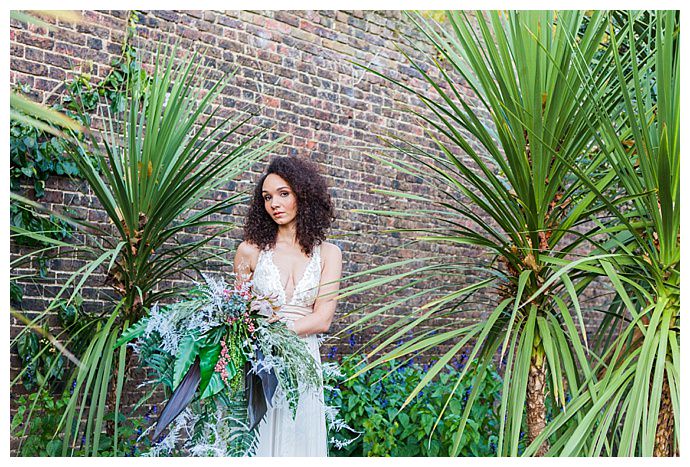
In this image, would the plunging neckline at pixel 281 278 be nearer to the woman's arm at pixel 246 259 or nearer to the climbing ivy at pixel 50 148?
the woman's arm at pixel 246 259

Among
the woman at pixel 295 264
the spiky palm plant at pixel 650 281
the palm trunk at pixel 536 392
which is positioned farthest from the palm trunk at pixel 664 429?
the woman at pixel 295 264

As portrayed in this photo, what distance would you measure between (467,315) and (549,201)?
3.35 meters

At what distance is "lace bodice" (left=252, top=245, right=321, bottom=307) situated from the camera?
2.83 metres

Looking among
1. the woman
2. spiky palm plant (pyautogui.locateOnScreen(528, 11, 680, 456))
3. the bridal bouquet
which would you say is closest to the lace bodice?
the woman

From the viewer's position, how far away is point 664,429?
217 cm

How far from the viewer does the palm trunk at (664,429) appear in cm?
213

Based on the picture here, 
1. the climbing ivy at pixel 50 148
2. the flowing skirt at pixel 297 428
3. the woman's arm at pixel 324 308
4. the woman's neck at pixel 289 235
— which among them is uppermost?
the climbing ivy at pixel 50 148

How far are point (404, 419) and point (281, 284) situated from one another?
1.62m

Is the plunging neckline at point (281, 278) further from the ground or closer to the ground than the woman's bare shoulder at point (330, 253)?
closer to the ground

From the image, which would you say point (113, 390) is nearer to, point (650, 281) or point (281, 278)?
point (281, 278)

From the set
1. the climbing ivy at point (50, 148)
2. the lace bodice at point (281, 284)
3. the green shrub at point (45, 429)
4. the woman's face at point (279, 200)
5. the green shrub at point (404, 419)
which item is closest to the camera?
the lace bodice at point (281, 284)

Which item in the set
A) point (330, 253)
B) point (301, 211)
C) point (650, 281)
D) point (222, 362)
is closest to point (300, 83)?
point (301, 211)

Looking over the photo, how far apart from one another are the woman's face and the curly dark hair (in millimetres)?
18
